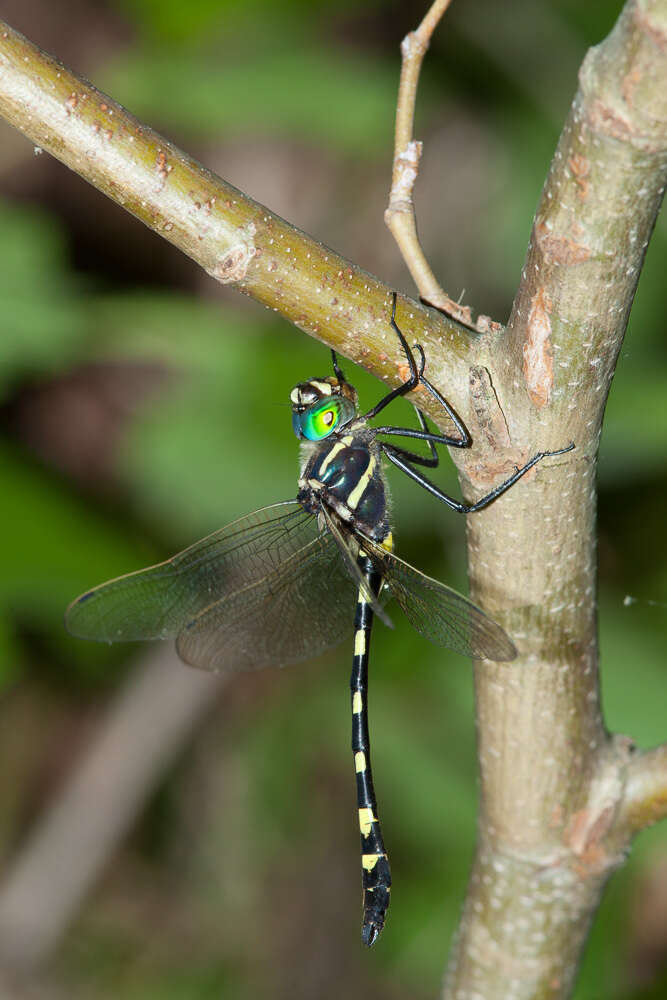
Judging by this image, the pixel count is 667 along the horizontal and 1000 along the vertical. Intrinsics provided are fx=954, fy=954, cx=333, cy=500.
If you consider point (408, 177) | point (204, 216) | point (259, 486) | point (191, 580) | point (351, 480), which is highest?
point (259, 486)

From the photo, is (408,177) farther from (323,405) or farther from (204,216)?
(323,405)

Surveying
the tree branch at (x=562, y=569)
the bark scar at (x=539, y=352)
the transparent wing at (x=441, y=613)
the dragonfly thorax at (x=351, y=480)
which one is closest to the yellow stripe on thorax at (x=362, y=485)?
the dragonfly thorax at (x=351, y=480)

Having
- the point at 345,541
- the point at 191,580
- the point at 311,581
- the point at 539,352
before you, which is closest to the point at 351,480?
the point at 345,541

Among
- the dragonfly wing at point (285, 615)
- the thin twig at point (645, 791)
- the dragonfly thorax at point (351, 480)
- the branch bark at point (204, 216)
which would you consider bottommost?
the thin twig at point (645, 791)

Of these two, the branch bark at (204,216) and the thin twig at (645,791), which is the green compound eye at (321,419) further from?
the thin twig at (645,791)

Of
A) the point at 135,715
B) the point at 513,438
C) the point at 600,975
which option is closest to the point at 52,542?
the point at 135,715
